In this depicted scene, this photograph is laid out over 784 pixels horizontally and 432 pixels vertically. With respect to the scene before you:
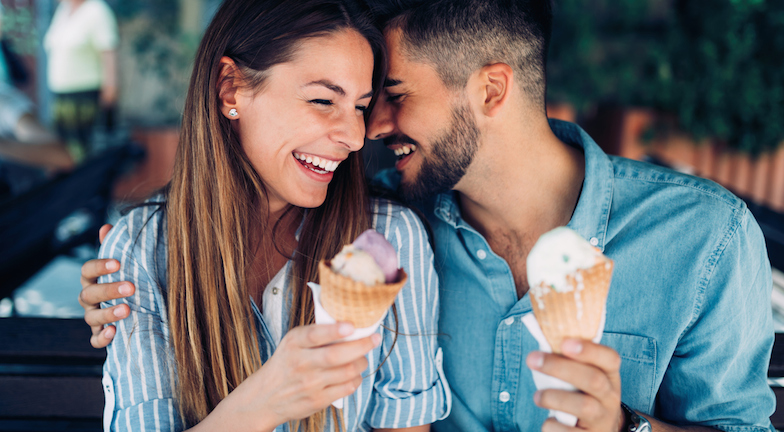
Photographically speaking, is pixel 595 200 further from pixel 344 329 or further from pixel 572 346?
pixel 344 329

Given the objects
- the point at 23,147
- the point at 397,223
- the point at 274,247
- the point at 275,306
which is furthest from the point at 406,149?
the point at 23,147

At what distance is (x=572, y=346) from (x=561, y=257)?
0.53 feet

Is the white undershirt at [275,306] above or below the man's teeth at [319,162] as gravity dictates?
below

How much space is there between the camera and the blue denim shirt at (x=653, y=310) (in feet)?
4.86

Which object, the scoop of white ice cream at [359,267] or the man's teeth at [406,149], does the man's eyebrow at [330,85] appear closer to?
the man's teeth at [406,149]

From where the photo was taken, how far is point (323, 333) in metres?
1.02

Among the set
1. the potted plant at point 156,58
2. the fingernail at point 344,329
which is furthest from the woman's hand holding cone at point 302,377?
the potted plant at point 156,58

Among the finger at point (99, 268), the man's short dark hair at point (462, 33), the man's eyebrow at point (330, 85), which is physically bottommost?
the finger at point (99, 268)

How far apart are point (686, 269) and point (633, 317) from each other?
0.66ft

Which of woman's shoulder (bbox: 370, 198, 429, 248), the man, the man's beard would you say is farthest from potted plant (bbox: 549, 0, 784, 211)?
woman's shoulder (bbox: 370, 198, 429, 248)

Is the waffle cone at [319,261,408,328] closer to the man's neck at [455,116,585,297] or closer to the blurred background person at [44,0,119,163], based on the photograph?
the man's neck at [455,116,585,297]

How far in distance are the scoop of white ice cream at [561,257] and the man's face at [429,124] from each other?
2.49 feet

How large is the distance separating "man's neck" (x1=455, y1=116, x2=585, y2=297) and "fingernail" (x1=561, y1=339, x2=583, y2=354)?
0.77 meters

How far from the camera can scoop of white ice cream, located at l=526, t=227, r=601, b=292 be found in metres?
0.97
